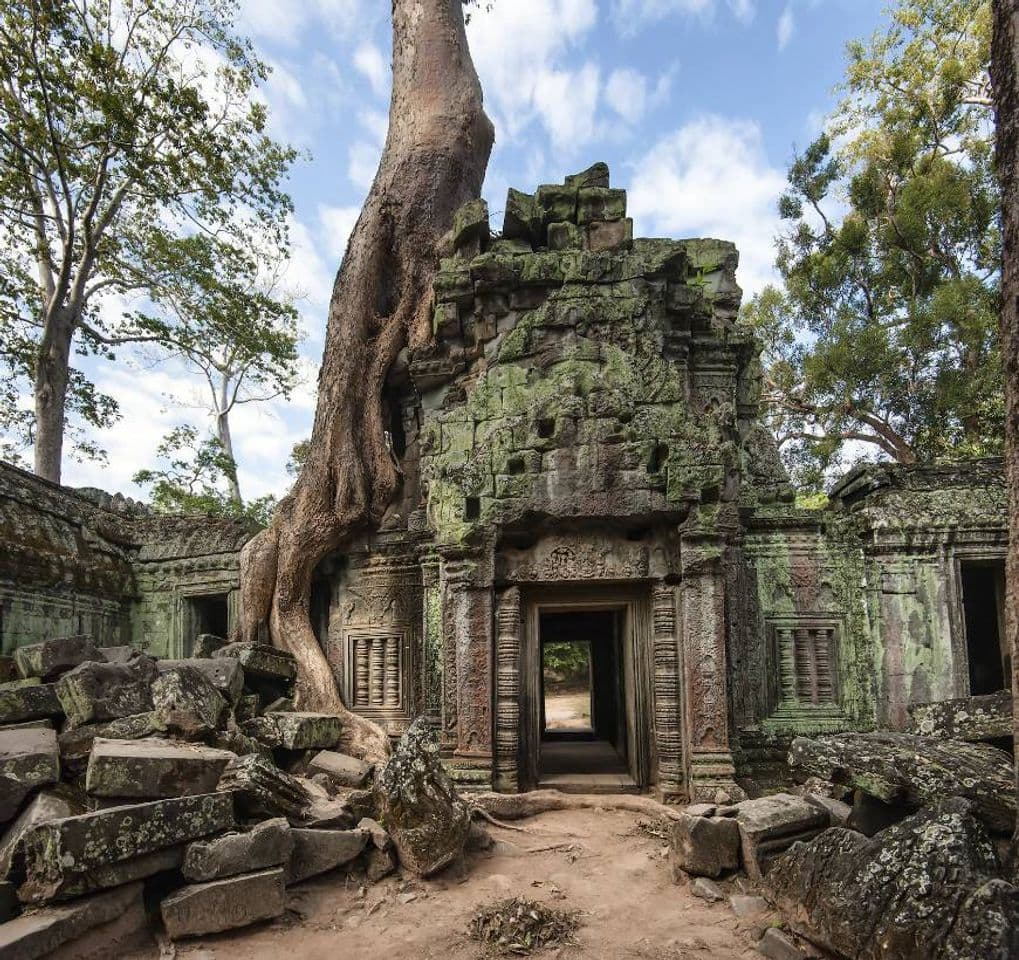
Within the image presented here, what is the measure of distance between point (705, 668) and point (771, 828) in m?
1.59

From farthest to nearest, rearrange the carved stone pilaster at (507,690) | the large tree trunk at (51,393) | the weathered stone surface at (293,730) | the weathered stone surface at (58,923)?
1. the large tree trunk at (51,393)
2. the carved stone pilaster at (507,690)
3. the weathered stone surface at (293,730)
4. the weathered stone surface at (58,923)

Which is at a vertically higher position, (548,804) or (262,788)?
(262,788)

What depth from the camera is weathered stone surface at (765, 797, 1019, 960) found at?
246cm

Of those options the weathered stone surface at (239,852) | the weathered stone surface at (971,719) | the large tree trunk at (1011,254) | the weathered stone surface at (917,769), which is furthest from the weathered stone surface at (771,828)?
the weathered stone surface at (239,852)

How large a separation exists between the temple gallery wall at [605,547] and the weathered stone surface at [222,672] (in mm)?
1722

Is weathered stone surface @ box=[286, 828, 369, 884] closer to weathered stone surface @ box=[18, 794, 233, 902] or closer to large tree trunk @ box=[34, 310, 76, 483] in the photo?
weathered stone surface @ box=[18, 794, 233, 902]

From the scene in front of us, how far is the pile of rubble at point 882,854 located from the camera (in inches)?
102

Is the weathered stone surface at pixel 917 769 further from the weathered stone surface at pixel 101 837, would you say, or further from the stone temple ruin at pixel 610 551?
the weathered stone surface at pixel 101 837

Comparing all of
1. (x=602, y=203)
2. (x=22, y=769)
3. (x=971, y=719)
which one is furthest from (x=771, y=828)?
(x=602, y=203)

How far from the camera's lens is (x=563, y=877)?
14.8 feet

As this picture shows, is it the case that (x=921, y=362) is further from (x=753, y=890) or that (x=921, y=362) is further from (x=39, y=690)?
(x=39, y=690)

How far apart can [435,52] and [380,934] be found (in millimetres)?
11829

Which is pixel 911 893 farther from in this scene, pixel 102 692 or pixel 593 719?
pixel 593 719

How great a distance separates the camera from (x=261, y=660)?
22.6ft
